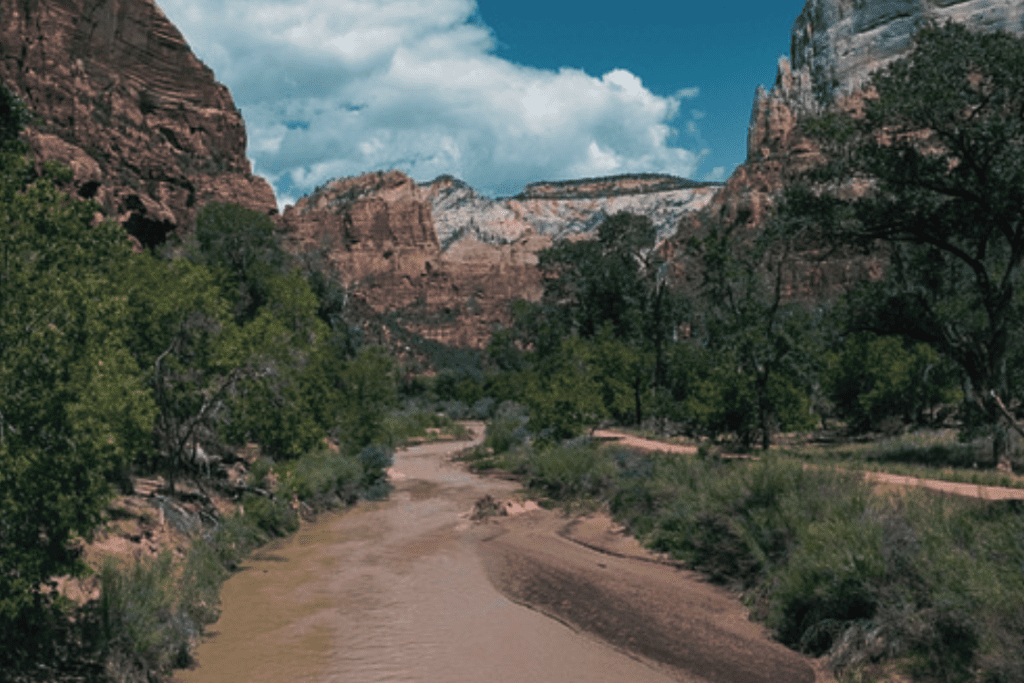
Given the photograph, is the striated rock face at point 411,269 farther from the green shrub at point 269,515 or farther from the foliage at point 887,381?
the green shrub at point 269,515

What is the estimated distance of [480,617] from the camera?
39.3 feet

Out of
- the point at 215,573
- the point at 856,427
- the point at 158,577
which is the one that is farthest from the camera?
the point at 856,427

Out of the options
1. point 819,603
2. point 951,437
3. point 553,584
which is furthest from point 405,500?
point 951,437

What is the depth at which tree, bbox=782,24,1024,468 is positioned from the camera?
16.7 metres

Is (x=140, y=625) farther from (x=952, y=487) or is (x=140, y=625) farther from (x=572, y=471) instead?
(x=572, y=471)

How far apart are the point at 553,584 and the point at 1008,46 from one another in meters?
16.2

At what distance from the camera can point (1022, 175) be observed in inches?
642

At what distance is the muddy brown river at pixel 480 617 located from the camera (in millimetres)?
9578

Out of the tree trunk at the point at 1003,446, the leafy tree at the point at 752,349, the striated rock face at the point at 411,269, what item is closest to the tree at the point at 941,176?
the tree trunk at the point at 1003,446

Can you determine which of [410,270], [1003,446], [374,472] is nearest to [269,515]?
[374,472]

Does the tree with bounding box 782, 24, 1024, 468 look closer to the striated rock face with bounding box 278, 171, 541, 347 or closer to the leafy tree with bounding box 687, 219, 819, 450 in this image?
the leafy tree with bounding box 687, 219, 819, 450

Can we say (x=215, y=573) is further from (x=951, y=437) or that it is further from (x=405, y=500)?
(x=951, y=437)

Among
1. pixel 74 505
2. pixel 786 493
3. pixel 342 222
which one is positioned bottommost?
pixel 786 493

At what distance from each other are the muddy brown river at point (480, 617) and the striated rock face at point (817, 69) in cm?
9029
